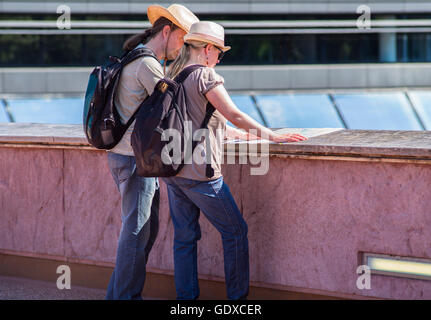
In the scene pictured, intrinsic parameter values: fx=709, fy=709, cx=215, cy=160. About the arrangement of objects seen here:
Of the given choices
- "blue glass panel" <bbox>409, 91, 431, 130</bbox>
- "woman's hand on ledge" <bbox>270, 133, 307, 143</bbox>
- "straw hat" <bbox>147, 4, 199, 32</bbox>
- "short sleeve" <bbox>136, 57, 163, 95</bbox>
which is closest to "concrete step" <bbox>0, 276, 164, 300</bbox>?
"woman's hand on ledge" <bbox>270, 133, 307, 143</bbox>

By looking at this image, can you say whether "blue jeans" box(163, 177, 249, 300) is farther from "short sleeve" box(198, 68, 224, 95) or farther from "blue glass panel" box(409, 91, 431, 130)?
"blue glass panel" box(409, 91, 431, 130)

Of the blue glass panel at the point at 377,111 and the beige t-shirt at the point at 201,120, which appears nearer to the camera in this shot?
the beige t-shirt at the point at 201,120

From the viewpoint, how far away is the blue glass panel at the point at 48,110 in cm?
1955

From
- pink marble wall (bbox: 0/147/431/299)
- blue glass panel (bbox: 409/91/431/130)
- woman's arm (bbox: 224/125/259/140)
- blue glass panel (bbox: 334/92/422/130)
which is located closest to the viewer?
pink marble wall (bbox: 0/147/431/299)

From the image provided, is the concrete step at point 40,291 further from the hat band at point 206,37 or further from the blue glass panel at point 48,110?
the blue glass panel at point 48,110

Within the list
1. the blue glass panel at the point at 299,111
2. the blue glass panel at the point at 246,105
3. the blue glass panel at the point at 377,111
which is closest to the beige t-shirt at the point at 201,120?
the blue glass panel at the point at 299,111

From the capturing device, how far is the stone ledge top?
4.38 metres

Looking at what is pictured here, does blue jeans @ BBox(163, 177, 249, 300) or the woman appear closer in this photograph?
the woman

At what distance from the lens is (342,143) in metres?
4.66

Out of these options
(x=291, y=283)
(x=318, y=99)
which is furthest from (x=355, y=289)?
(x=318, y=99)

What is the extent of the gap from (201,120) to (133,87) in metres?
0.48

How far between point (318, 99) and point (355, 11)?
3.91 meters

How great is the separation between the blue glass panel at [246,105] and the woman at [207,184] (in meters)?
16.2

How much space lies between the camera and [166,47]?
14.8 ft
